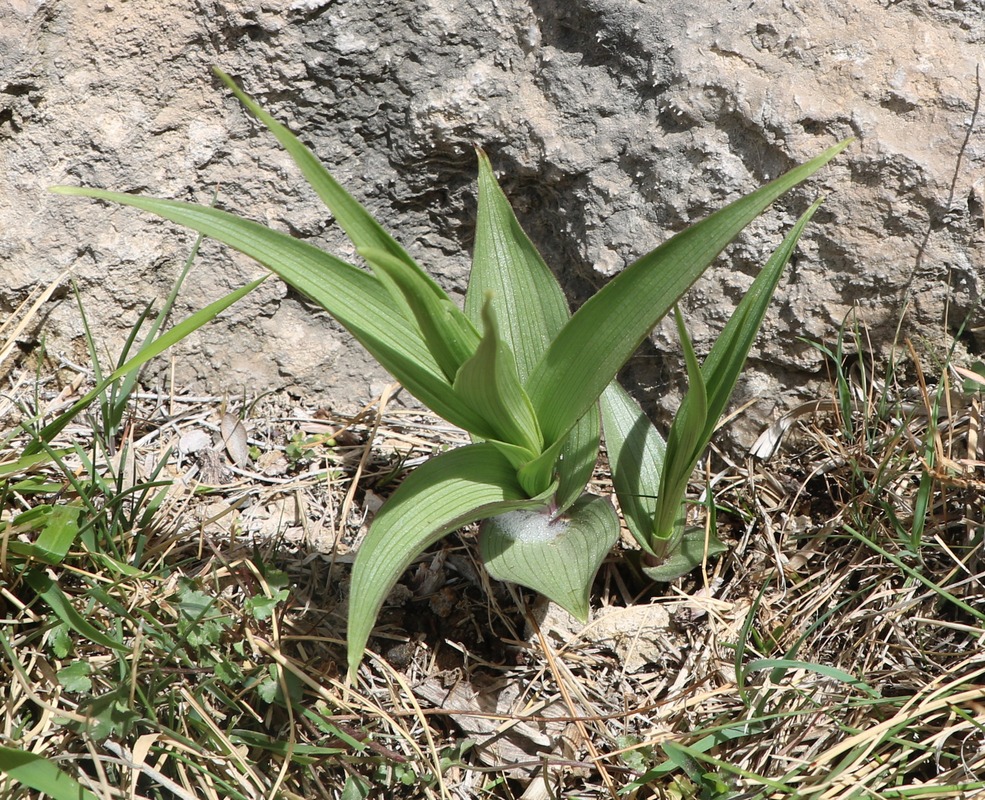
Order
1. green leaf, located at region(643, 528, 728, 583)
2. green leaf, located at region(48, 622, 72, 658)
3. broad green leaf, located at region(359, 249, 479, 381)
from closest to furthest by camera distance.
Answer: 1. broad green leaf, located at region(359, 249, 479, 381)
2. green leaf, located at region(48, 622, 72, 658)
3. green leaf, located at region(643, 528, 728, 583)

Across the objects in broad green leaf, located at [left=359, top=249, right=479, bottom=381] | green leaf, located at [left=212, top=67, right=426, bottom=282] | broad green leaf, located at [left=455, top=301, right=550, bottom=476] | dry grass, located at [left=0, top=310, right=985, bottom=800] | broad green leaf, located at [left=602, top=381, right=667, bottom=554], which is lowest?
dry grass, located at [left=0, top=310, right=985, bottom=800]

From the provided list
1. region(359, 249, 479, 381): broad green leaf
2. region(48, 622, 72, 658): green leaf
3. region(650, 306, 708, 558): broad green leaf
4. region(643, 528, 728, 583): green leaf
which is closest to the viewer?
region(359, 249, 479, 381): broad green leaf

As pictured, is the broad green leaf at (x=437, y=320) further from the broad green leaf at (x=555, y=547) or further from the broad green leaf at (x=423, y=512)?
the broad green leaf at (x=555, y=547)

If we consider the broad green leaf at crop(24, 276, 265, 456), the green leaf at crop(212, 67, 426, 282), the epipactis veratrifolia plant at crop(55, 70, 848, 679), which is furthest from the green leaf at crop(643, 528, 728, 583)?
the broad green leaf at crop(24, 276, 265, 456)

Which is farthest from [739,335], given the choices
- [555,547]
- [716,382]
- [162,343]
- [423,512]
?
[162,343]

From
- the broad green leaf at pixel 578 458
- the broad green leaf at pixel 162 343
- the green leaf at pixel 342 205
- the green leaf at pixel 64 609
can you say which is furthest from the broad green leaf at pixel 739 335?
the green leaf at pixel 64 609

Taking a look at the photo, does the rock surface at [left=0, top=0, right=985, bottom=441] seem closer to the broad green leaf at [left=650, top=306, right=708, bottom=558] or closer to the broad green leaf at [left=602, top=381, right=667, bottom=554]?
the broad green leaf at [left=602, top=381, right=667, bottom=554]
